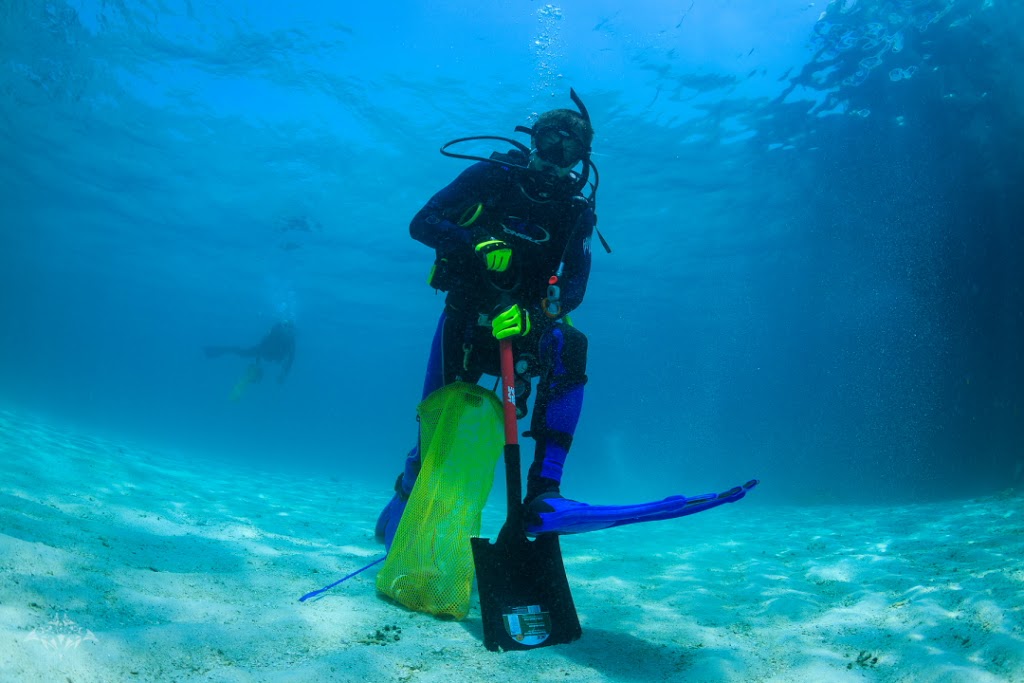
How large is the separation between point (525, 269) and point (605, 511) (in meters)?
1.91

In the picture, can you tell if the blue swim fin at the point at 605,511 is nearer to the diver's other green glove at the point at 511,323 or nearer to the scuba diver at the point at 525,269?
the scuba diver at the point at 525,269

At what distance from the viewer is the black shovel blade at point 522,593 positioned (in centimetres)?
232

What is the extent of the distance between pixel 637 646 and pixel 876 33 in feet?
56.4

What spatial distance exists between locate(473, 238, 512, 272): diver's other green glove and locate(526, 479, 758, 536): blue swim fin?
1.36m

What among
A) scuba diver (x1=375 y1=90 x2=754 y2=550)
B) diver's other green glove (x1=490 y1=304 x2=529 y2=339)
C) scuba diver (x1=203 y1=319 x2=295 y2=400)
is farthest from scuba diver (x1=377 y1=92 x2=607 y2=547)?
scuba diver (x1=203 y1=319 x2=295 y2=400)

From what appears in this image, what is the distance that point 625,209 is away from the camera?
21625 mm

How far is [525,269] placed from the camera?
376 centimetres

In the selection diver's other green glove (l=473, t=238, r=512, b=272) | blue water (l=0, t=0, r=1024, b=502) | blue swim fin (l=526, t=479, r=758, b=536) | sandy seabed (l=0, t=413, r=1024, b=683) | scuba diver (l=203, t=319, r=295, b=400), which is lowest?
sandy seabed (l=0, t=413, r=1024, b=683)

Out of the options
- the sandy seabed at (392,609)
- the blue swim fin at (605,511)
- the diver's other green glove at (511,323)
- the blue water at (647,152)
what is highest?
the blue water at (647,152)

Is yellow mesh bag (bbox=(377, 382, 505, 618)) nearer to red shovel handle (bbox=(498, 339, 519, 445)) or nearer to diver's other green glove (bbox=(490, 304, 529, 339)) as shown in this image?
red shovel handle (bbox=(498, 339, 519, 445))

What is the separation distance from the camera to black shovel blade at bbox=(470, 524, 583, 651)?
2321 millimetres

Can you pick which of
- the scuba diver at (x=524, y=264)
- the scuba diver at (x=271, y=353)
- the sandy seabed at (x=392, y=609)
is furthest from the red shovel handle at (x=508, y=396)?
the scuba diver at (x=271, y=353)

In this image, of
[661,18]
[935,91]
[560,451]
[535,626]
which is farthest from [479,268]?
[935,91]

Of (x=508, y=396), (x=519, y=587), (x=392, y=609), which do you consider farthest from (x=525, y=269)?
(x=392, y=609)
